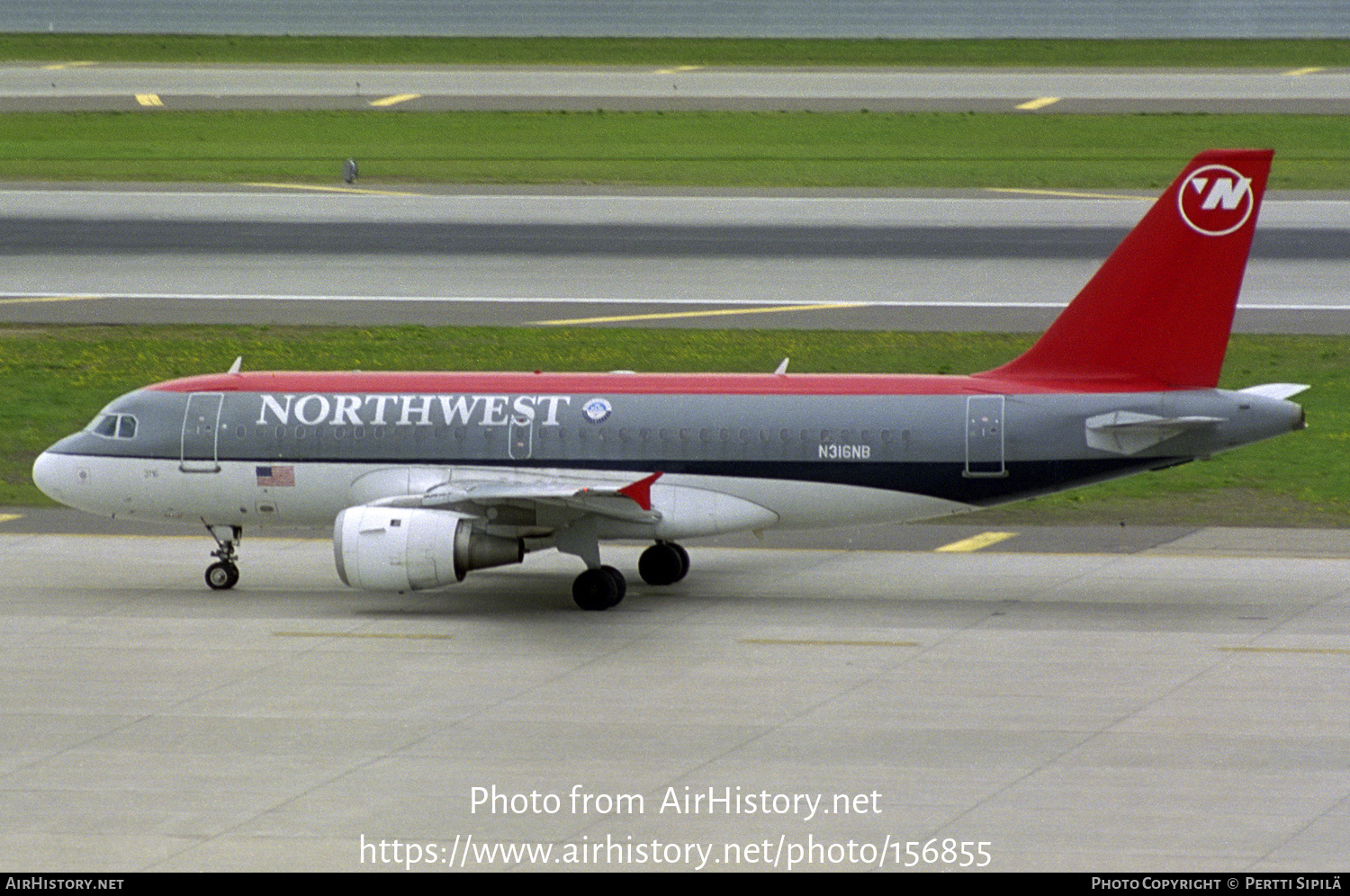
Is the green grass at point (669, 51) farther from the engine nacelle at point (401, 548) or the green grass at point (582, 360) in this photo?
the engine nacelle at point (401, 548)

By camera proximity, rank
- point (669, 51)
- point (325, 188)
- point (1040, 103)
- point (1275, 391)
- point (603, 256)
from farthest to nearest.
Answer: point (669, 51)
point (1040, 103)
point (325, 188)
point (603, 256)
point (1275, 391)

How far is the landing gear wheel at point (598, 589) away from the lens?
33375mm

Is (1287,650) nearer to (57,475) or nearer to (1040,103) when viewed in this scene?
(57,475)

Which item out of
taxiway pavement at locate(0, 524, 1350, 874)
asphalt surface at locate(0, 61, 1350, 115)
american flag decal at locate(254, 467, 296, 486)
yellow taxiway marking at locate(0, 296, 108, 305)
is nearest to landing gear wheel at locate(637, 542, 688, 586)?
taxiway pavement at locate(0, 524, 1350, 874)

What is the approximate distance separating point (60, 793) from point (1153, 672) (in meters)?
15.5

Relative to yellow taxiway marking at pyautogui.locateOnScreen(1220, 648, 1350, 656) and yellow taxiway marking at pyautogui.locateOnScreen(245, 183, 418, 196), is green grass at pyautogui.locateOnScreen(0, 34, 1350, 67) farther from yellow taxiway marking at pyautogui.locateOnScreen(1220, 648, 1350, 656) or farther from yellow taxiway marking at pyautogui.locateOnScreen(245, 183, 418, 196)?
yellow taxiway marking at pyautogui.locateOnScreen(1220, 648, 1350, 656)

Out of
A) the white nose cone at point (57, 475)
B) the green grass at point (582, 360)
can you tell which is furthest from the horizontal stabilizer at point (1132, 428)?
the white nose cone at point (57, 475)

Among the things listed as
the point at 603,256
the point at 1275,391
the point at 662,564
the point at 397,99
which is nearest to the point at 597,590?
the point at 662,564

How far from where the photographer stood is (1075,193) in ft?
274

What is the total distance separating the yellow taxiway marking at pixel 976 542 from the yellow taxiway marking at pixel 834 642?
778 centimetres

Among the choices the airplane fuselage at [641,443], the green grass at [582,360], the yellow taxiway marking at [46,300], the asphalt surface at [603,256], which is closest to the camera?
the airplane fuselage at [641,443]

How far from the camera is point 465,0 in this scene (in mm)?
147875

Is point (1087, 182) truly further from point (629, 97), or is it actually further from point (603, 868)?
point (603, 868)

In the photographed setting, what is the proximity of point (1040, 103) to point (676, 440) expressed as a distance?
8105 cm
